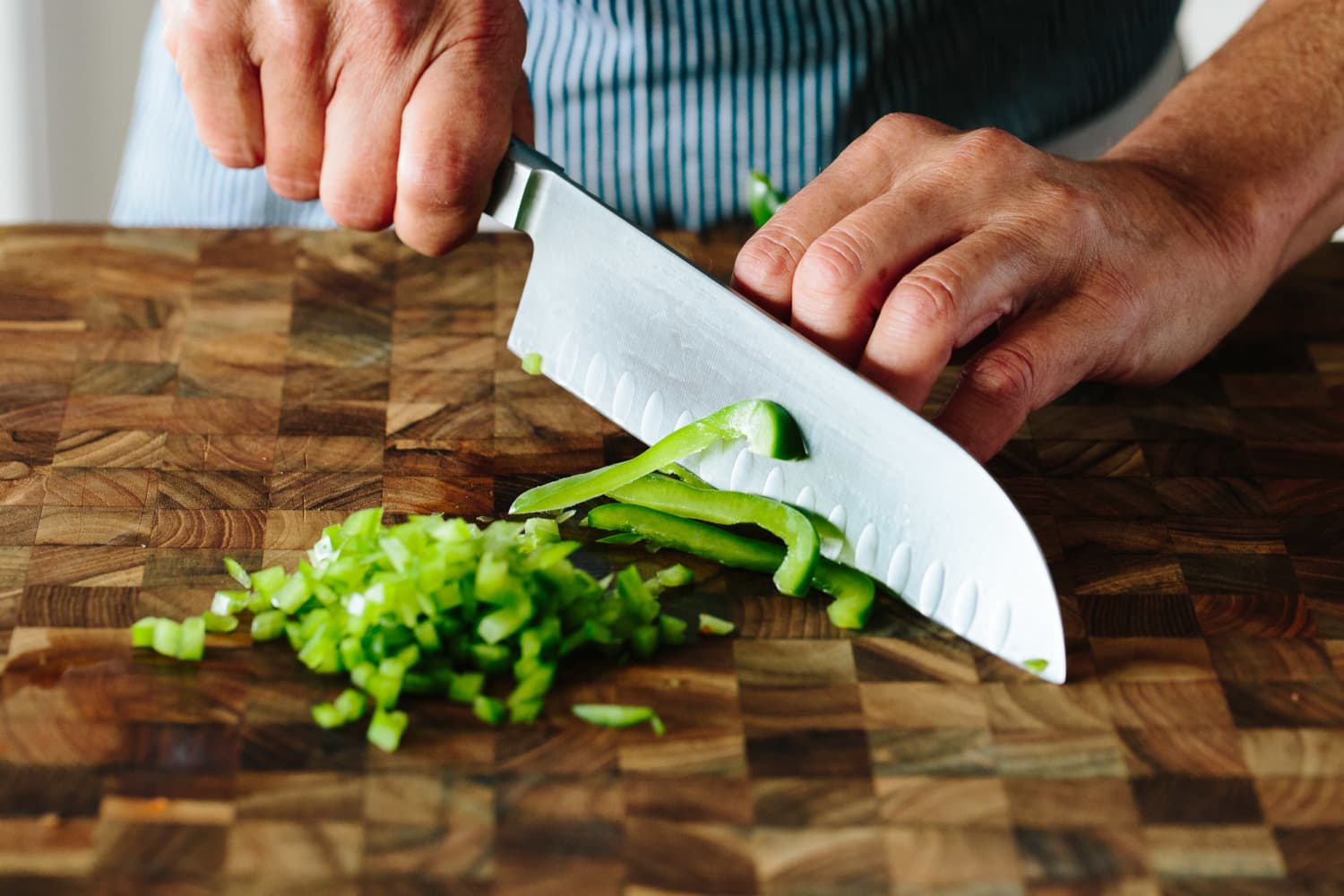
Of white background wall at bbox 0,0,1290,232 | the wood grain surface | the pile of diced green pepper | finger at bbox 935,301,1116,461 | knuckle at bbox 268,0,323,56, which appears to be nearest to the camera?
the wood grain surface

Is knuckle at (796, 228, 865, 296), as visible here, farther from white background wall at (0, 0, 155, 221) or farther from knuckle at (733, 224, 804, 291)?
white background wall at (0, 0, 155, 221)

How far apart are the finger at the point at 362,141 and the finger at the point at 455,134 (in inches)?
0.7

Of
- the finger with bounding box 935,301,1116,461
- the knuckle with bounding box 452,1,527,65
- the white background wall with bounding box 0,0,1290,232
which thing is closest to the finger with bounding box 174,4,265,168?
the knuckle with bounding box 452,1,527,65

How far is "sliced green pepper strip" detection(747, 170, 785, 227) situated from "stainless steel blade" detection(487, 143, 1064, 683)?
1.64ft

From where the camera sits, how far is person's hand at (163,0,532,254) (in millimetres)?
1384

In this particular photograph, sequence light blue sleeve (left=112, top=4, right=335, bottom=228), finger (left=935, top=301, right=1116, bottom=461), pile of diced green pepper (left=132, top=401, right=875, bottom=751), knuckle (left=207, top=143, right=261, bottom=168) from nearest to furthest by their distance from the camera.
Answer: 1. pile of diced green pepper (left=132, top=401, right=875, bottom=751)
2. finger (left=935, top=301, right=1116, bottom=461)
3. knuckle (left=207, top=143, right=261, bottom=168)
4. light blue sleeve (left=112, top=4, right=335, bottom=228)

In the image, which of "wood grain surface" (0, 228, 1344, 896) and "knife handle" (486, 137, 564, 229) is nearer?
"wood grain surface" (0, 228, 1344, 896)

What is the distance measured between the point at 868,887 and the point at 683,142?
1.13 m

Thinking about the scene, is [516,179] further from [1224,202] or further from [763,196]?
[1224,202]

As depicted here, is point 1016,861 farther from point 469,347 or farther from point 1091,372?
point 469,347

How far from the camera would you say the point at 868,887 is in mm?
1029

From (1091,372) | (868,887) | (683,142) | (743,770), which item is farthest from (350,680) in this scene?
(683,142)

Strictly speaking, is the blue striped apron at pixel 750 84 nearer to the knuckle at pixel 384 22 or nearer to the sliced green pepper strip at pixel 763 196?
the sliced green pepper strip at pixel 763 196

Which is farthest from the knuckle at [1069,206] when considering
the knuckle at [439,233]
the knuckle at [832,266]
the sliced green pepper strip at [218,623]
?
the sliced green pepper strip at [218,623]
